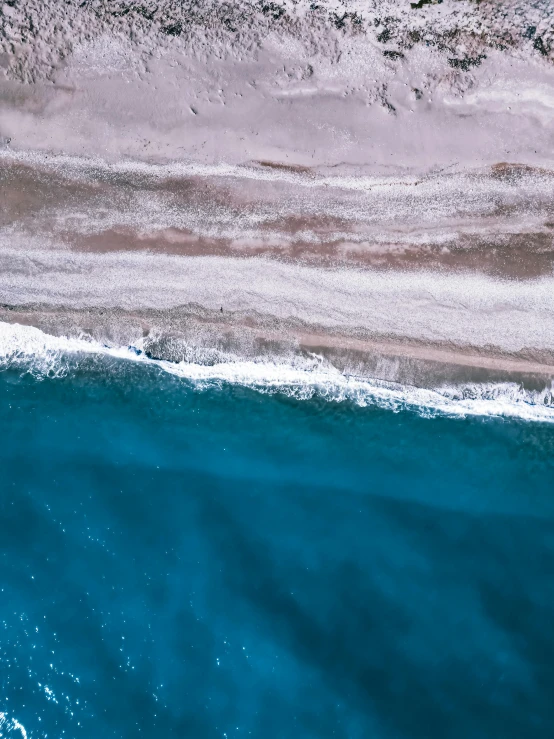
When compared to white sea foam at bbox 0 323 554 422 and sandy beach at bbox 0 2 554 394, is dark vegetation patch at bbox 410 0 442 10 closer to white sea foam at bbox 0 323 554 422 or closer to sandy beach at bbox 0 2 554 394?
sandy beach at bbox 0 2 554 394

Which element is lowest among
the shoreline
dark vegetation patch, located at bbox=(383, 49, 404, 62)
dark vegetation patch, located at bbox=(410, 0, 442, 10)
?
the shoreline

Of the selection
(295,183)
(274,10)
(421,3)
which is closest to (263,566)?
(295,183)

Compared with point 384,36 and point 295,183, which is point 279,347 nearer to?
point 295,183

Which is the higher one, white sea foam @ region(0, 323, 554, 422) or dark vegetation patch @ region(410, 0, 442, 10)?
dark vegetation patch @ region(410, 0, 442, 10)

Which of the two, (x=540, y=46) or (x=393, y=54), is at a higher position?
(x=540, y=46)

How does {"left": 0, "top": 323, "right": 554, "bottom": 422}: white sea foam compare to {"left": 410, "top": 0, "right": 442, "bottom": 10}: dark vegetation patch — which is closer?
{"left": 410, "top": 0, "right": 442, "bottom": 10}: dark vegetation patch

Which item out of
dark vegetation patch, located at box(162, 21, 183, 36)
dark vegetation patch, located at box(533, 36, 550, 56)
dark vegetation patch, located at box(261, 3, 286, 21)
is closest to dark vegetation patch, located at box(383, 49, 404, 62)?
dark vegetation patch, located at box(261, 3, 286, 21)
